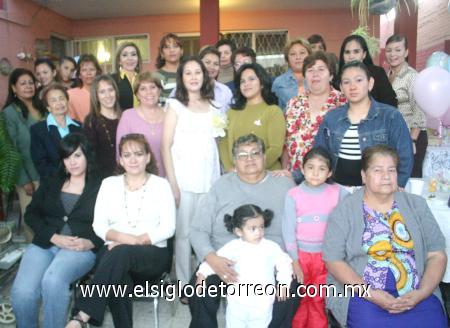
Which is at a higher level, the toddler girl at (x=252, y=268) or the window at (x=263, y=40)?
the window at (x=263, y=40)

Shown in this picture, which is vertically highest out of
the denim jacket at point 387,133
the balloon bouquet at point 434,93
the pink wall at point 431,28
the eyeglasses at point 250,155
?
the pink wall at point 431,28

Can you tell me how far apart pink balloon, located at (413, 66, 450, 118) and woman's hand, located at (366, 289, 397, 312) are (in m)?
1.76

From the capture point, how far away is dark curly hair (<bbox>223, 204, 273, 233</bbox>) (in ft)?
7.63

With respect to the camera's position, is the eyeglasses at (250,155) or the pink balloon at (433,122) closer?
the eyeglasses at (250,155)

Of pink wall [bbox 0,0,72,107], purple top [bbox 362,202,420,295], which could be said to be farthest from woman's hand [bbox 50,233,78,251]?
pink wall [bbox 0,0,72,107]

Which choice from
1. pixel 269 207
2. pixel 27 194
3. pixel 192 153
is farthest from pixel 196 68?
pixel 27 194

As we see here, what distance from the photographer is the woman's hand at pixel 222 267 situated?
2303 mm

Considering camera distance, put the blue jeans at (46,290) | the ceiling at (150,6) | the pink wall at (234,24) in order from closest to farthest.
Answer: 1. the blue jeans at (46,290)
2. the ceiling at (150,6)
3. the pink wall at (234,24)

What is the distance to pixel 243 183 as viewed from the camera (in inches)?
101

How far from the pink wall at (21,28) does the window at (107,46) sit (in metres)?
1.08

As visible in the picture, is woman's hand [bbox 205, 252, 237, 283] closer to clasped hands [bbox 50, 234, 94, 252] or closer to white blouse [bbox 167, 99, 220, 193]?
white blouse [bbox 167, 99, 220, 193]

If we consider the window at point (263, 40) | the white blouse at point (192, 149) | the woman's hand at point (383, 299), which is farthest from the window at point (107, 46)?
the woman's hand at point (383, 299)

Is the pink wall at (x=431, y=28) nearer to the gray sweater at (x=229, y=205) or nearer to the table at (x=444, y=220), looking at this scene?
the table at (x=444, y=220)

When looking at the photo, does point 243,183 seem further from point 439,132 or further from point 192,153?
point 439,132
